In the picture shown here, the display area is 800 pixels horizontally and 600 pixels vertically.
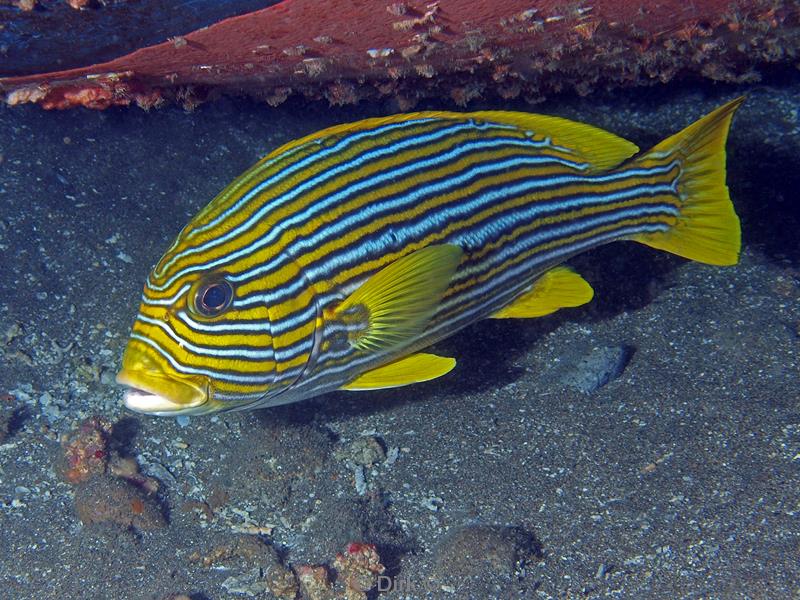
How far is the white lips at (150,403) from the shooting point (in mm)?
2047

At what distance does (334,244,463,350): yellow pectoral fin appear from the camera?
89.4 inches

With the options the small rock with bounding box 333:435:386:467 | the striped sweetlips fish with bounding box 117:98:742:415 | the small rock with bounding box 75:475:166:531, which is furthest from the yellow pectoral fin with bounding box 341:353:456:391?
the small rock with bounding box 75:475:166:531

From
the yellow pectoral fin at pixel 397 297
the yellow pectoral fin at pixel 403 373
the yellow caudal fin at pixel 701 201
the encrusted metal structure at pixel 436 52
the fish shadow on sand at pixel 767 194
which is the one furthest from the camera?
the fish shadow on sand at pixel 767 194

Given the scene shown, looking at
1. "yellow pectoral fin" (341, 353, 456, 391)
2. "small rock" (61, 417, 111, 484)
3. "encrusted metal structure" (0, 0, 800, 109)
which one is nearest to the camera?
"yellow pectoral fin" (341, 353, 456, 391)

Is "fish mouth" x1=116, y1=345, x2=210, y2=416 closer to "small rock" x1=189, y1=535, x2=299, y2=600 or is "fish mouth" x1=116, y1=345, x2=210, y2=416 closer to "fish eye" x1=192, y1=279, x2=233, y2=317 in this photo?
"fish eye" x1=192, y1=279, x2=233, y2=317

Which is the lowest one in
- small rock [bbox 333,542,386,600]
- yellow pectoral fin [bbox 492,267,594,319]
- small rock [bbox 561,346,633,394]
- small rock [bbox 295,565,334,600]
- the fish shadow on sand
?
small rock [bbox 295,565,334,600]

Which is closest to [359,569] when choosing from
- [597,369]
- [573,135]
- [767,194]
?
[597,369]

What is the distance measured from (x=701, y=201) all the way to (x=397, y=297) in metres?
1.92

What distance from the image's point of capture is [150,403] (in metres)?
2.05

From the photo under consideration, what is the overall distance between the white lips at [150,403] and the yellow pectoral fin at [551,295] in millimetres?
1750

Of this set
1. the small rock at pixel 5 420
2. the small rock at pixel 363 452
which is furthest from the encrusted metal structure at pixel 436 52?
the small rock at pixel 363 452

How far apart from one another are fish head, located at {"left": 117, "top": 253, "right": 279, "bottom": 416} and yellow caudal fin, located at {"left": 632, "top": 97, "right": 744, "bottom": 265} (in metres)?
2.24

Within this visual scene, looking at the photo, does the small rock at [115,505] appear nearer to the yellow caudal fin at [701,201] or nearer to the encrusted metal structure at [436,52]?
the encrusted metal structure at [436,52]

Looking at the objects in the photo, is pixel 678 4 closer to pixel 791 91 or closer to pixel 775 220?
pixel 775 220
